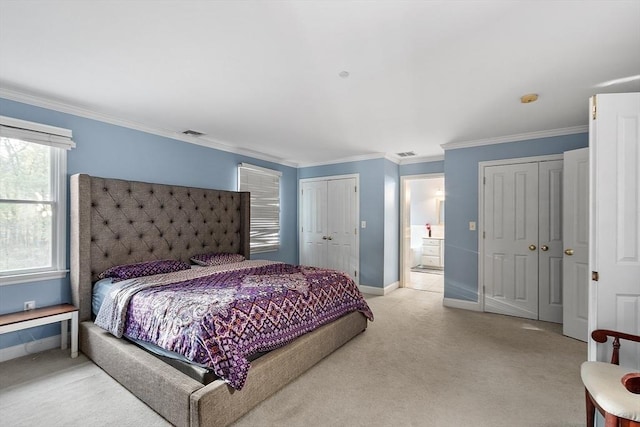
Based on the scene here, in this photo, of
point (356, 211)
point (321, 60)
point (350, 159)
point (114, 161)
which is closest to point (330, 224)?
point (356, 211)

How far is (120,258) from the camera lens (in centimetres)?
293

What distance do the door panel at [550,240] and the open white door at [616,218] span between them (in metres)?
2.10

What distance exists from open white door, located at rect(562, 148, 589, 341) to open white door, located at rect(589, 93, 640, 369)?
1606 mm

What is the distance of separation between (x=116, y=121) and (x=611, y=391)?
413 cm

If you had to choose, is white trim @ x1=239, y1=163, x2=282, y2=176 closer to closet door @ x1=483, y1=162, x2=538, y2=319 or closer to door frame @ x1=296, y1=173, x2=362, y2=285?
door frame @ x1=296, y1=173, x2=362, y2=285

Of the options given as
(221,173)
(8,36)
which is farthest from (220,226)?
(8,36)

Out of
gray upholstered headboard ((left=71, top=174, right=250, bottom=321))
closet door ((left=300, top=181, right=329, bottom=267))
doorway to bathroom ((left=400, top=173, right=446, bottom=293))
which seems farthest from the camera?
doorway to bathroom ((left=400, top=173, right=446, bottom=293))

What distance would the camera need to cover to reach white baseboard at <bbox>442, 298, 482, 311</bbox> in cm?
394

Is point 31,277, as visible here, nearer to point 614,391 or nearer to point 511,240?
point 614,391

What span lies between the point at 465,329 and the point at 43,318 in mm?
3862

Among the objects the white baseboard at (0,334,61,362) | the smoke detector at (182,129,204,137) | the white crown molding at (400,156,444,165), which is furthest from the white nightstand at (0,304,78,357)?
the white crown molding at (400,156,444,165)

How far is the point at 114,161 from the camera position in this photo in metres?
3.04

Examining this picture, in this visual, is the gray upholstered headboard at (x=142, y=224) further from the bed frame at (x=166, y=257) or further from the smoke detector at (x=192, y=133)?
the smoke detector at (x=192, y=133)

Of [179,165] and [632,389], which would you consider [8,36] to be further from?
[632,389]
